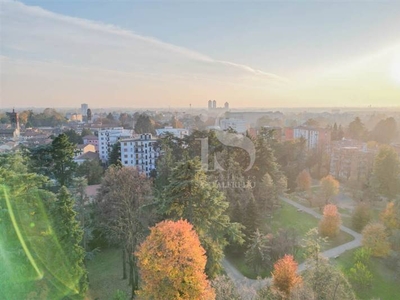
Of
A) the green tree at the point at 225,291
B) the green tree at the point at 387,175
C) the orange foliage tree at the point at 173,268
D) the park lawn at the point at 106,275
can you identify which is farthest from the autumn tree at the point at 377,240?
the park lawn at the point at 106,275

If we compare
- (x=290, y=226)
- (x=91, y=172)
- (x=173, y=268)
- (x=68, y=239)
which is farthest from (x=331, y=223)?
(x=91, y=172)

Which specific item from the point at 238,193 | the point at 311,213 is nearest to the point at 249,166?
the point at 238,193

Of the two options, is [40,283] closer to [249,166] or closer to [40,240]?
[40,240]

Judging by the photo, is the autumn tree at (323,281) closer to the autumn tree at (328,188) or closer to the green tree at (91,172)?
the autumn tree at (328,188)

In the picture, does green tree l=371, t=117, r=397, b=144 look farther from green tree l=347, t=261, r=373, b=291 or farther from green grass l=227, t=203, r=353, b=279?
green tree l=347, t=261, r=373, b=291

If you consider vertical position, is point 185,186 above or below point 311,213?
above

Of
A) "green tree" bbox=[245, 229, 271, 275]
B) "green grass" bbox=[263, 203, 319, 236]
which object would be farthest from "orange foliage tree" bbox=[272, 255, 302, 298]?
"green grass" bbox=[263, 203, 319, 236]
